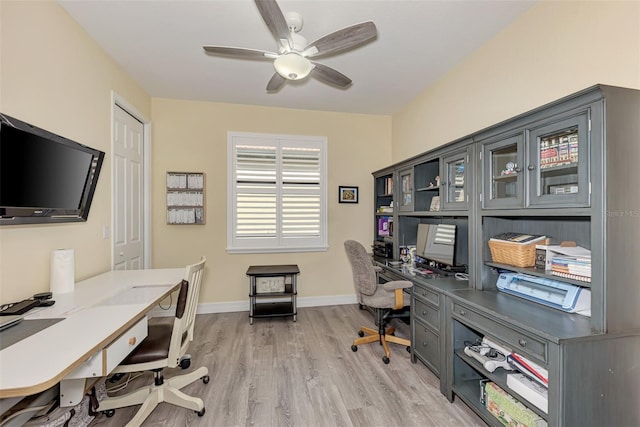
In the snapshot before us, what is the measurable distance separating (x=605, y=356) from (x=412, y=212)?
1.96 metres

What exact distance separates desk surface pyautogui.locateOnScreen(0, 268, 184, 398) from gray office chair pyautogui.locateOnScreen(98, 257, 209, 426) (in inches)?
8.1

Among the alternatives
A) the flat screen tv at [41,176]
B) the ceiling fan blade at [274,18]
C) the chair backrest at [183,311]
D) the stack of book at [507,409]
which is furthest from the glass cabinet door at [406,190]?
the flat screen tv at [41,176]

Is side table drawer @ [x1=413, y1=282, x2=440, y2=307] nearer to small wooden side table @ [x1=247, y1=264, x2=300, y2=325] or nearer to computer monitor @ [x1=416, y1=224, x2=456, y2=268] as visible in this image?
computer monitor @ [x1=416, y1=224, x2=456, y2=268]

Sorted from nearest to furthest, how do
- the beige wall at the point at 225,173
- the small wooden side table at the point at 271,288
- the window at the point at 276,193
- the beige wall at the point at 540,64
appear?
the beige wall at the point at 540,64, the small wooden side table at the point at 271,288, the beige wall at the point at 225,173, the window at the point at 276,193

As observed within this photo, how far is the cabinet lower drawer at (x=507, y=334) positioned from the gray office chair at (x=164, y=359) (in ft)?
6.12

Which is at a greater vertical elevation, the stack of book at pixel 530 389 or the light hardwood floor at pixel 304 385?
the stack of book at pixel 530 389

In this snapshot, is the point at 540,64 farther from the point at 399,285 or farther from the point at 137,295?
the point at 137,295

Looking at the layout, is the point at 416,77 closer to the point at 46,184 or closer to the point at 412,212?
the point at 412,212

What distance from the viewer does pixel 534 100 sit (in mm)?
2066

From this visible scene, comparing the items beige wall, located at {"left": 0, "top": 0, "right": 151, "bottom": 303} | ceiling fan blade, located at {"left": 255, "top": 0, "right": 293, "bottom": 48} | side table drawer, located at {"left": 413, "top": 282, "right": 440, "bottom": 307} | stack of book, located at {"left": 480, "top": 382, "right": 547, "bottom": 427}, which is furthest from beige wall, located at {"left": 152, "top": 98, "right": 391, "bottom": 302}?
stack of book, located at {"left": 480, "top": 382, "right": 547, "bottom": 427}

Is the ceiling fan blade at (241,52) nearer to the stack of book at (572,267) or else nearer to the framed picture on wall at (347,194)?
the stack of book at (572,267)

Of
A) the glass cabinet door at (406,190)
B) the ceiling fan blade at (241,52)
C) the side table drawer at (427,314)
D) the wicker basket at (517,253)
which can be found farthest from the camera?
the glass cabinet door at (406,190)

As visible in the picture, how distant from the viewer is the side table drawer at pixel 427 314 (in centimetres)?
224

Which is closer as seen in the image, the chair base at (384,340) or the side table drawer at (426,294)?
the side table drawer at (426,294)
